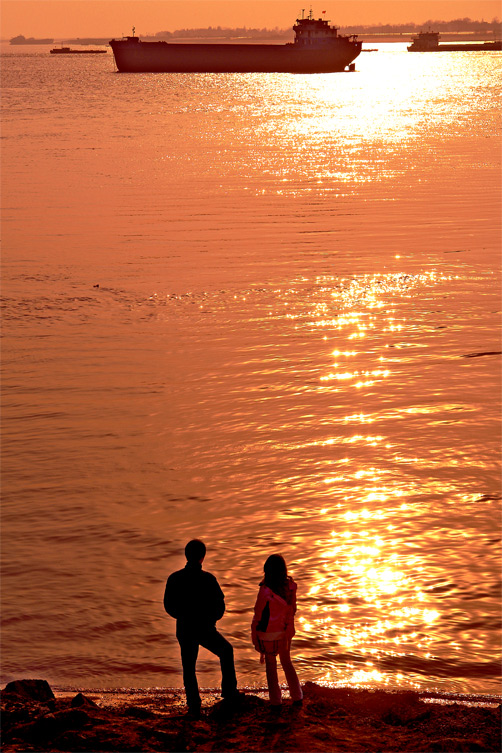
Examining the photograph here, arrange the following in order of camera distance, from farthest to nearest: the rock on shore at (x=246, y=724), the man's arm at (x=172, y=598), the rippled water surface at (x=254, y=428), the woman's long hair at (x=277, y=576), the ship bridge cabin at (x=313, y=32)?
the ship bridge cabin at (x=313, y=32) < the rippled water surface at (x=254, y=428) < the man's arm at (x=172, y=598) < the woman's long hair at (x=277, y=576) < the rock on shore at (x=246, y=724)

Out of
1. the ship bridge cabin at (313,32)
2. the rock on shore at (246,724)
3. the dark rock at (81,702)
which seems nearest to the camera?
the rock on shore at (246,724)

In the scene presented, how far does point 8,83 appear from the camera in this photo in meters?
150

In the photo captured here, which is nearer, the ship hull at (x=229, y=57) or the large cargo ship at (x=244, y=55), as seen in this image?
the large cargo ship at (x=244, y=55)

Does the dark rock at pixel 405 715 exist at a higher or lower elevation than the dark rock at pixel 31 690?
lower

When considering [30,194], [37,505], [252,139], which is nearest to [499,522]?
[37,505]

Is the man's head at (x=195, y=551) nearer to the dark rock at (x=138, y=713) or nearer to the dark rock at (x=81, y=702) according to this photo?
the dark rock at (x=138, y=713)

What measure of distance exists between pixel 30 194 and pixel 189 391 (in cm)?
2150

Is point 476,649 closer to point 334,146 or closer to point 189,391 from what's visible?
point 189,391

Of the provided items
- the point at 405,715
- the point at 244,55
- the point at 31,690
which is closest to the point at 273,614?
the point at 405,715

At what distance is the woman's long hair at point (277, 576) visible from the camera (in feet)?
20.4

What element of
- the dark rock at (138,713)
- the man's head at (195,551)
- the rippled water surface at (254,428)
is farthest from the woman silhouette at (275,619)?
the rippled water surface at (254,428)

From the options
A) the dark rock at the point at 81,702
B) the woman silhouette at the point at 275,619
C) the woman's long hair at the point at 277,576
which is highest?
the woman's long hair at the point at 277,576

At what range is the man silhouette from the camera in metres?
6.40

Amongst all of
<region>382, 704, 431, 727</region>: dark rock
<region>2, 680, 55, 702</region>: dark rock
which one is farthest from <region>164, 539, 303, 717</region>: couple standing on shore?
<region>2, 680, 55, 702</region>: dark rock
